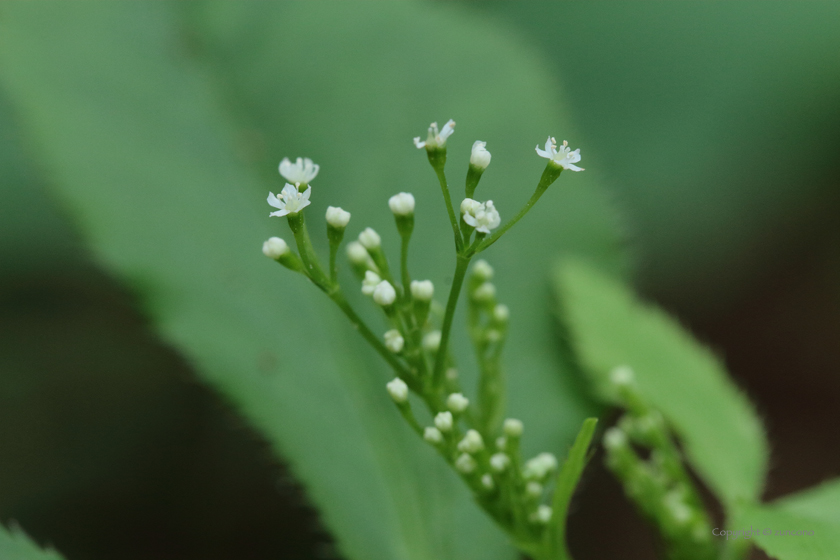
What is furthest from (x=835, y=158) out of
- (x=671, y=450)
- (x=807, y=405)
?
(x=671, y=450)

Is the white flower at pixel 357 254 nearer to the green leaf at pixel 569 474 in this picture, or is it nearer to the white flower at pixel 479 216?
the white flower at pixel 479 216

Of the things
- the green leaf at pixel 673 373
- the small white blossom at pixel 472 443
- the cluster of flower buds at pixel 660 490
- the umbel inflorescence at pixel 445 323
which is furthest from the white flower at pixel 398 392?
the green leaf at pixel 673 373

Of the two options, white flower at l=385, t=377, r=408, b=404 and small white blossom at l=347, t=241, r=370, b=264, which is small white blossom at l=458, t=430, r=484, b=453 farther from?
small white blossom at l=347, t=241, r=370, b=264

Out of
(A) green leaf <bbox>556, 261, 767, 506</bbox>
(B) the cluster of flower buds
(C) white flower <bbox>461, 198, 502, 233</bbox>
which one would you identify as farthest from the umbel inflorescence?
(A) green leaf <bbox>556, 261, 767, 506</bbox>

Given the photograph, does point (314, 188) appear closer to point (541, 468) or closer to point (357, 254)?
point (357, 254)

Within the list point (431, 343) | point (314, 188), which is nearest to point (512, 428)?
point (431, 343)

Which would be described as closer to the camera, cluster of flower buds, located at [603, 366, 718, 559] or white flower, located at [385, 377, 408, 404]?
white flower, located at [385, 377, 408, 404]

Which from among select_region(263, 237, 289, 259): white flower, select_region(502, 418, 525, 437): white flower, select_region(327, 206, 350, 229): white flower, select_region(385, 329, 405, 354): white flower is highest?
select_region(327, 206, 350, 229): white flower

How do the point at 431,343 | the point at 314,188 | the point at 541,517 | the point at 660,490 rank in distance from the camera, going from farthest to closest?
the point at 314,188 → the point at 660,490 → the point at 431,343 → the point at 541,517
